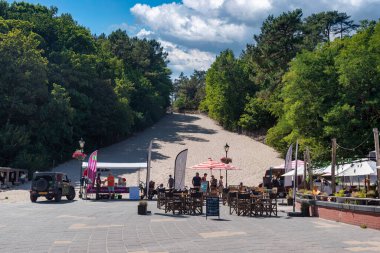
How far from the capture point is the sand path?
46.2 meters

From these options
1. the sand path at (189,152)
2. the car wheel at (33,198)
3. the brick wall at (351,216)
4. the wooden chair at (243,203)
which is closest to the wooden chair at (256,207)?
the wooden chair at (243,203)

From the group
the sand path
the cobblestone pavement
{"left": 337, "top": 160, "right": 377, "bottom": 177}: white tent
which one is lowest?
the cobblestone pavement

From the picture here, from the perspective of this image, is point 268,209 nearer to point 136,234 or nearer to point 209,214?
point 209,214

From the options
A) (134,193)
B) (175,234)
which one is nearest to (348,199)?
(175,234)

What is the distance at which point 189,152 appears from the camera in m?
58.7

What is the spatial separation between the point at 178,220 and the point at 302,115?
73.4 ft

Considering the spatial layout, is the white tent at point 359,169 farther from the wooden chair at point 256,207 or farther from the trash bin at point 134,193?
the trash bin at point 134,193

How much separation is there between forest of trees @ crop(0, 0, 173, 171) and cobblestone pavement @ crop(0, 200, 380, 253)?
29.1 metres

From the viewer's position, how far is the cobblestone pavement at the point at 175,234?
1044 cm

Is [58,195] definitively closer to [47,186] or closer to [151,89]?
[47,186]

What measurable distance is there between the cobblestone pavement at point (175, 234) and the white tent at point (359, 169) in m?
4.30

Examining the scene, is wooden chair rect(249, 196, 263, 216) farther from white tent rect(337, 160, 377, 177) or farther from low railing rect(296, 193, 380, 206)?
white tent rect(337, 160, 377, 177)

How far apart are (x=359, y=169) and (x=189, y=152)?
38667 millimetres

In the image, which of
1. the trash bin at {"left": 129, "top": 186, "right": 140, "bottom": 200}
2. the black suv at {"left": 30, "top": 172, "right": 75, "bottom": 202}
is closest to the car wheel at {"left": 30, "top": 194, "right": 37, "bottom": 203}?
the black suv at {"left": 30, "top": 172, "right": 75, "bottom": 202}
